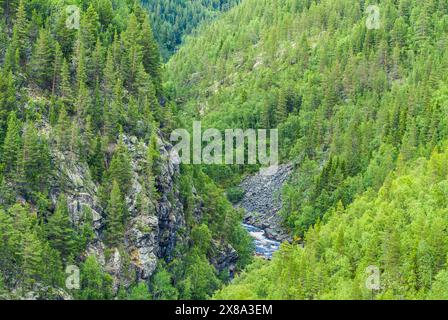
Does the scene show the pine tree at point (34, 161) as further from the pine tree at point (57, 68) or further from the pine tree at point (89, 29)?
the pine tree at point (89, 29)

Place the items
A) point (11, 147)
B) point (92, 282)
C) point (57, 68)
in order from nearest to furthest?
point (92, 282)
point (11, 147)
point (57, 68)

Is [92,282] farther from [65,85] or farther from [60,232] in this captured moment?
[65,85]

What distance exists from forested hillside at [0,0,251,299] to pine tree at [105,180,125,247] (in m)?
0.16

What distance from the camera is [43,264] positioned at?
124 meters

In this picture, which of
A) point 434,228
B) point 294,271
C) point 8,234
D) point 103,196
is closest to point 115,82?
point 103,196

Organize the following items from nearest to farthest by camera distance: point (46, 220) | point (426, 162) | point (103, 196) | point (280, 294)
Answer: point (280, 294)
point (46, 220)
point (103, 196)
point (426, 162)

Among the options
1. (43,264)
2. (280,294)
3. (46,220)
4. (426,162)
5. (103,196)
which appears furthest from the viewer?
(426,162)

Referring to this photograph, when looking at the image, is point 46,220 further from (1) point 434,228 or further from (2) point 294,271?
(1) point 434,228

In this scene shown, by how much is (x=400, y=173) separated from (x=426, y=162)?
5.41 m

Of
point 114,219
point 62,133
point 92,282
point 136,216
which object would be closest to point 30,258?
point 92,282

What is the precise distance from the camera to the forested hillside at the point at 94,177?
426 ft

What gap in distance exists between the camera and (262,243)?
185125 mm

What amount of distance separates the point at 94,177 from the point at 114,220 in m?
8.59

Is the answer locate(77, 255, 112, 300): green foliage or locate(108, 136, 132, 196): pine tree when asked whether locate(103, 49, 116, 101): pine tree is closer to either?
locate(108, 136, 132, 196): pine tree
